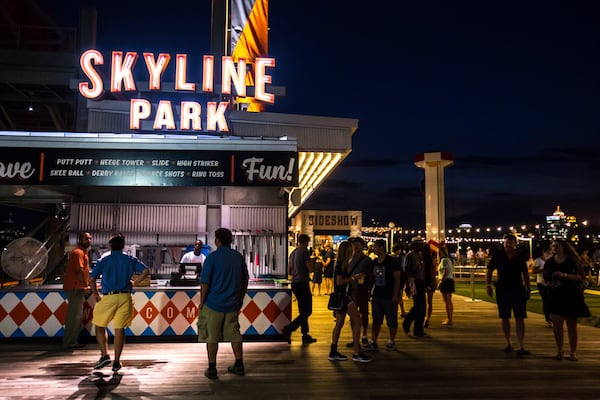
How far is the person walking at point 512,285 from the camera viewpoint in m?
6.99

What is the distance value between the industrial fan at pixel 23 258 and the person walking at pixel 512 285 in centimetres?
715

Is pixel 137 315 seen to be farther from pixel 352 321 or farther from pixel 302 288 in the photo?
pixel 352 321

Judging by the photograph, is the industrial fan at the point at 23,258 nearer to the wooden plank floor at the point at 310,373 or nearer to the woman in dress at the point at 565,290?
the wooden plank floor at the point at 310,373

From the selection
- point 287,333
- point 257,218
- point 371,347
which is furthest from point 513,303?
point 257,218

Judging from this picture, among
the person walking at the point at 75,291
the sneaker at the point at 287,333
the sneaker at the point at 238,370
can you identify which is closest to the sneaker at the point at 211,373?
the sneaker at the point at 238,370

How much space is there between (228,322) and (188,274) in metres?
2.83

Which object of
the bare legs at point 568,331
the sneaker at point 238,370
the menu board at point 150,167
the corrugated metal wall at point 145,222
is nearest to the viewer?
the sneaker at point 238,370

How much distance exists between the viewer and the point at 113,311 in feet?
19.6

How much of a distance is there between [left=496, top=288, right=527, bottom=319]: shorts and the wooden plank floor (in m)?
0.61

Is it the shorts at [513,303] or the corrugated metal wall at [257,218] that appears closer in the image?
the shorts at [513,303]

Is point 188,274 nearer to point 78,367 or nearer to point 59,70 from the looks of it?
point 78,367

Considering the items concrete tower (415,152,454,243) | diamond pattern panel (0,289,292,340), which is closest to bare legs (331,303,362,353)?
diamond pattern panel (0,289,292,340)

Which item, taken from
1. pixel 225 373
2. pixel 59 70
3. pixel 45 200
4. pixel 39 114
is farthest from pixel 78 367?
pixel 39 114

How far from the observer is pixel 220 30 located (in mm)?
15195
